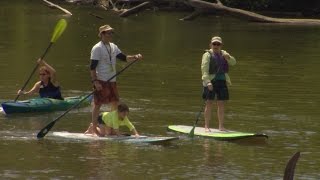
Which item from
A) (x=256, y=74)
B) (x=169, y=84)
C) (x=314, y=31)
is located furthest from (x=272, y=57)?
(x=314, y=31)

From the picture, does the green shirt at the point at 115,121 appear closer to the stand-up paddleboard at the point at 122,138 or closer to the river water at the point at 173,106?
the stand-up paddleboard at the point at 122,138

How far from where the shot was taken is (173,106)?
16.4 m

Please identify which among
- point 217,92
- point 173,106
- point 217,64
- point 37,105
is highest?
point 217,64

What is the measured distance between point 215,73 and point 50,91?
12.3ft

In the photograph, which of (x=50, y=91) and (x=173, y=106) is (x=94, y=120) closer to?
(x=50, y=91)

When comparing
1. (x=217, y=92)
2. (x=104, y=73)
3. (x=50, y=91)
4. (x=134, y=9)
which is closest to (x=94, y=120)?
(x=104, y=73)

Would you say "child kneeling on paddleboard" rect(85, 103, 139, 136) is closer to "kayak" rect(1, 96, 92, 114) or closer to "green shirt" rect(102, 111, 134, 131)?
"green shirt" rect(102, 111, 134, 131)

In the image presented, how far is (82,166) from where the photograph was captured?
10953 millimetres

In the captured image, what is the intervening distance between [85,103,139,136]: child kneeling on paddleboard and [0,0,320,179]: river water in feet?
1.12

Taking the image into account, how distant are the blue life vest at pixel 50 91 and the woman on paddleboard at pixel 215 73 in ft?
11.2

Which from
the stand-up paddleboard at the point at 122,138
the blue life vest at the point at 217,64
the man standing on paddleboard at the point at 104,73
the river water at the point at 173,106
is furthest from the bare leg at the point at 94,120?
the blue life vest at the point at 217,64

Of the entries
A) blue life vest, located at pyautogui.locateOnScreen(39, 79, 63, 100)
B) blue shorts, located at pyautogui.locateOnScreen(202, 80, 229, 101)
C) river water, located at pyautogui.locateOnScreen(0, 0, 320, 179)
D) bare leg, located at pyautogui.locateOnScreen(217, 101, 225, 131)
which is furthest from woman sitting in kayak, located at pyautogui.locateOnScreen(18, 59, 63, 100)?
bare leg, located at pyautogui.locateOnScreen(217, 101, 225, 131)

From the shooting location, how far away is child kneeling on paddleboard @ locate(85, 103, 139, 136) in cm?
1248

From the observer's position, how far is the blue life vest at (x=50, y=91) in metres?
15.7
